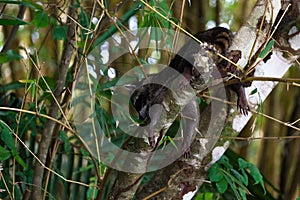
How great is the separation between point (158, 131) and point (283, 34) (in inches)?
12.2

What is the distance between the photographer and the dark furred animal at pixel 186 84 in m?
0.83

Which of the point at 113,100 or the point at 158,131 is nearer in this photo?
the point at 158,131

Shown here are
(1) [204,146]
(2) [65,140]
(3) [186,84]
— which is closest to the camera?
(3) [186,84]

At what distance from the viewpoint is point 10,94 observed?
128cm

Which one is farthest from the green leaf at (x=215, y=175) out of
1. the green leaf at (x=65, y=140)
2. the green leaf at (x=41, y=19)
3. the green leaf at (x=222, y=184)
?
Answer: the green leaf at (x=41, y=19)

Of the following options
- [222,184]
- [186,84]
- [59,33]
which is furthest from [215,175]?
[59,33]

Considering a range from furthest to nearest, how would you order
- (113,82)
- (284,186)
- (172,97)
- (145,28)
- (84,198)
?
(284,186) < (84,198) < (113,82) < (145,28) < (172,97)

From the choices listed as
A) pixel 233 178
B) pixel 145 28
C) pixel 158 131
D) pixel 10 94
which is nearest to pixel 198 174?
pixel 233 178

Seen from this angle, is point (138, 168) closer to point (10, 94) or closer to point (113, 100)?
point (113, 100)

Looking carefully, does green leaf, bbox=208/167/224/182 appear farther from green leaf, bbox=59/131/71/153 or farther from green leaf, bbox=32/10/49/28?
green leaf, bbox=32/10/49/28

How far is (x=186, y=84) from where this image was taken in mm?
811

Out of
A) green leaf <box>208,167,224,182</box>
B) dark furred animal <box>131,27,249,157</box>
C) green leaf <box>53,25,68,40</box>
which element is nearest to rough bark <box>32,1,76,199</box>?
green leaf <box>53,25,68,40</box>

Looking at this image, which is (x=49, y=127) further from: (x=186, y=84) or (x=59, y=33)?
(x=186, y=84)

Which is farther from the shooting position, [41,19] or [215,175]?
[41,19]
